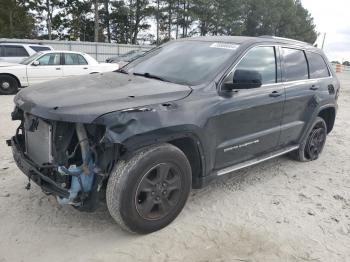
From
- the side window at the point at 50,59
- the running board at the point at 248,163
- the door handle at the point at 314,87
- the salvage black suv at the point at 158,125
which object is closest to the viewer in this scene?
the salvage black suv at the point at 158,125

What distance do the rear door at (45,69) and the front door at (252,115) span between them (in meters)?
9.29

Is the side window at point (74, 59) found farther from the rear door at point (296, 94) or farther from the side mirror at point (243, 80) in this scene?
the side mirror at point (243, 80)

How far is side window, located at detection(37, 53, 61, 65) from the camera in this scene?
40.4 feet

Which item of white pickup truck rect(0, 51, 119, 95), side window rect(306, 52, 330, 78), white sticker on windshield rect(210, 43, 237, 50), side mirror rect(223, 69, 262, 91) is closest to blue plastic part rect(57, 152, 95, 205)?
side mirror rect(223, 69, 262, 91)

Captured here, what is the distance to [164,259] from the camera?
3.20 m

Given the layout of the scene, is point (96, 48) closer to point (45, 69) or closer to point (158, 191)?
point (45, 69)

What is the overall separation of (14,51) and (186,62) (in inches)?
467

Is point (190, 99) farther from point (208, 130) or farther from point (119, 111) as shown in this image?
point (119, 111)

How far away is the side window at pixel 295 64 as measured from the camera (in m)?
4.93

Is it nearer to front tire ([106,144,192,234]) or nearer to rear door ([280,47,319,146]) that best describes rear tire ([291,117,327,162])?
rear door ([280,47,319,146])

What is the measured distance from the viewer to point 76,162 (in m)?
3.41

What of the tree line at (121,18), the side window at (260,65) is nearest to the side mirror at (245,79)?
the side window at (260,65)

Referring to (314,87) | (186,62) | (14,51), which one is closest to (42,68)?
(14,51)

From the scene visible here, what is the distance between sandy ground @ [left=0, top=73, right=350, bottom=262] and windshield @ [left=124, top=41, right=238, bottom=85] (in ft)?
4.51
